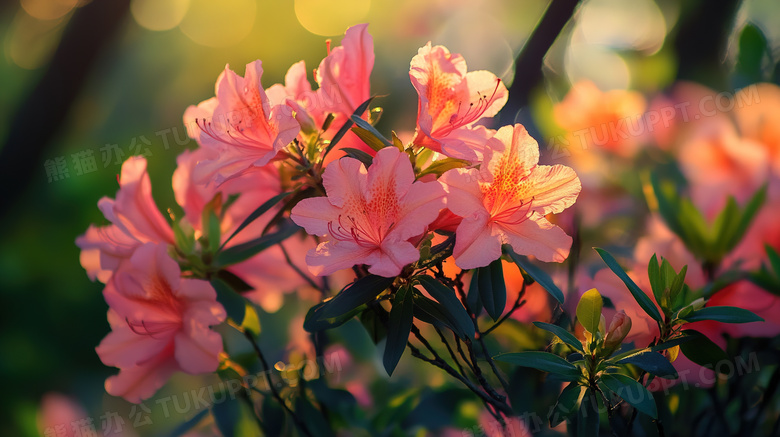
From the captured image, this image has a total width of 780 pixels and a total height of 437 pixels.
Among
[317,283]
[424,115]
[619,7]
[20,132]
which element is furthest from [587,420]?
[619,7]

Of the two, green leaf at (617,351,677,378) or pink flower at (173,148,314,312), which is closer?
green leaf at (617,351,677,378)

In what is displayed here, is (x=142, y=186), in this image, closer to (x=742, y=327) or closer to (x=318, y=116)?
(x=318, y=116)

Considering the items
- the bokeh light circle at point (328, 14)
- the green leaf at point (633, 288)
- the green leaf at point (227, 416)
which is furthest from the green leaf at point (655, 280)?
the bokeh light circle at point (328, 14)

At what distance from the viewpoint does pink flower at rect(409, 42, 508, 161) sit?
671mm

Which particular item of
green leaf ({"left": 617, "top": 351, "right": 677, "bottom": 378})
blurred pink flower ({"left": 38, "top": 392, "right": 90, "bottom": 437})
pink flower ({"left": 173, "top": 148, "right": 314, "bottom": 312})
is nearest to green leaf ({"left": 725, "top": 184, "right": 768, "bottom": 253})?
green leaf ({"left": 617, "top": 351, "right": 677, "bottom": 378})

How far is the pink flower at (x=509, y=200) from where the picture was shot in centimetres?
→ 62

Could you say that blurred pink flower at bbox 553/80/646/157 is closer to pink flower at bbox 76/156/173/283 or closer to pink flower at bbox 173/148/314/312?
pink flower at bbox 173/148/314/312

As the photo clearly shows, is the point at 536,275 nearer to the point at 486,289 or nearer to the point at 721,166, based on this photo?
the point at 486,289

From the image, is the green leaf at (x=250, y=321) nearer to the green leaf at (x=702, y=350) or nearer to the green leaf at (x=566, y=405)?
the green leaf at (x=566, y=405)

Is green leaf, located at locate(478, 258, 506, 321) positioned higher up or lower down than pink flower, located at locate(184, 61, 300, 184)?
lower down

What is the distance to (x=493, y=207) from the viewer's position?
666 mm

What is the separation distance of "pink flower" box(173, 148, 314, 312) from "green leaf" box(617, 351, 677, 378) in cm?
49

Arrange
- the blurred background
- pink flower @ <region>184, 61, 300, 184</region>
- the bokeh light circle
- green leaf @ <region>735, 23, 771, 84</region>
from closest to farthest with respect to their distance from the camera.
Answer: pink flower @ <region>184, 61, 300, 184</region>
green leaf @ <region>735, 23, 771, 84</region>
the blurred background
the bokeh light circle

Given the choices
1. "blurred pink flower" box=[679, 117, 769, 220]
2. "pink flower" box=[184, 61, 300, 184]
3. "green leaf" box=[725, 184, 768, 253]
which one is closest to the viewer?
"pink flower" box=[184, 61, 300, 184]
